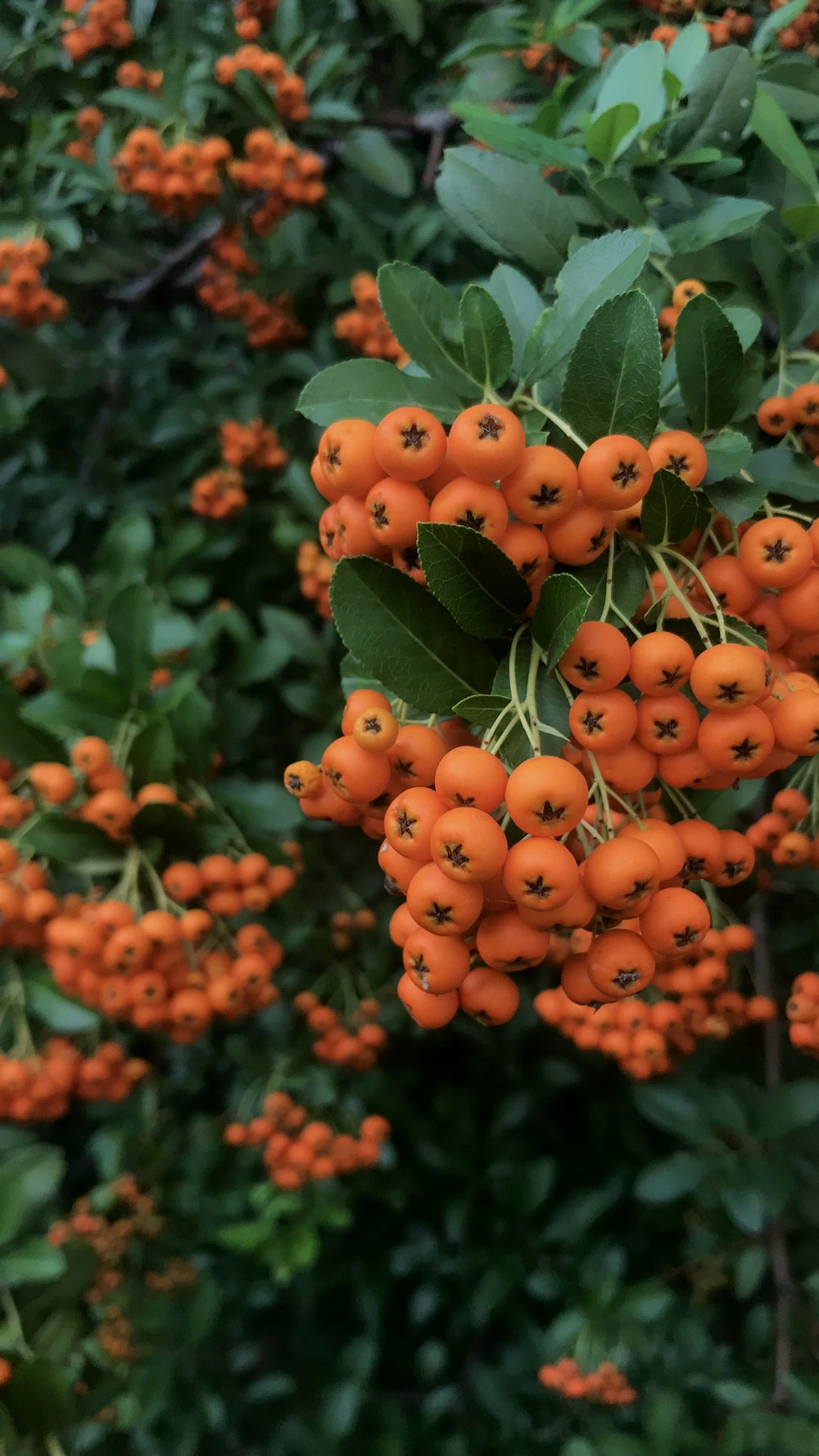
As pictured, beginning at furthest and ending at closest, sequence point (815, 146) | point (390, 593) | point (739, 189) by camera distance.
→ point (815, 146)
point (739, 189)
point (390, 593)

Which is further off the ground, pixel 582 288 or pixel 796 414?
pixel 582 288

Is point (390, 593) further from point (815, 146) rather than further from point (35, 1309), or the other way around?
point (35, 1309)

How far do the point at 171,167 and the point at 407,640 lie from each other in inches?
92.6

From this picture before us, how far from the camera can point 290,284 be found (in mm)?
2916

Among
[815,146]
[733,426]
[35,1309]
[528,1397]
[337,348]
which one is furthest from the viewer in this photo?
[337,348]

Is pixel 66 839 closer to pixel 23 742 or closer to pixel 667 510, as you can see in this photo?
pixel 23 742

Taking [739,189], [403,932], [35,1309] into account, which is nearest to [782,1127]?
[403,932]

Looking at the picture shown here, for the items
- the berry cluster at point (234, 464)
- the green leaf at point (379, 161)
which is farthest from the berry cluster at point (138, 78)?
the berry cluster at point (234, 464)

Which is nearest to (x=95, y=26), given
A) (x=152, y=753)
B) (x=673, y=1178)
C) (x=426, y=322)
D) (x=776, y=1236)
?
(x=152, y=753)

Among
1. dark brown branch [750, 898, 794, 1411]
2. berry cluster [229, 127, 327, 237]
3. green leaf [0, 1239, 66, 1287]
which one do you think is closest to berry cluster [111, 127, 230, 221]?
berry cluster [229, 127, 327, 237]

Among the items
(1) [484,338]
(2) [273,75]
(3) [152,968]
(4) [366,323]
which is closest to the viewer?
(1) [484,338]

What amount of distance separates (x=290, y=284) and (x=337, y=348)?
1.08ft

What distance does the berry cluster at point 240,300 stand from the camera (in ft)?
9.54

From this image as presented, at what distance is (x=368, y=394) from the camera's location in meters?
0.96
